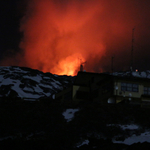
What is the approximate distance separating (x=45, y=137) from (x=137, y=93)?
23174 mm

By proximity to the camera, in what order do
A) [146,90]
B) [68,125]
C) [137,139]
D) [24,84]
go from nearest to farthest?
[137,139], [68,125], [146,90], [24,84]

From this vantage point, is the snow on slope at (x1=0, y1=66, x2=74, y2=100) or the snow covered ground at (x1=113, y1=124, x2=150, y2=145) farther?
the snow on slope at (x1=0, y1=66, x2=74, y2=100)

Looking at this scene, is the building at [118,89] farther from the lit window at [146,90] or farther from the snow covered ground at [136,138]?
the snow covered ground at [136,138]

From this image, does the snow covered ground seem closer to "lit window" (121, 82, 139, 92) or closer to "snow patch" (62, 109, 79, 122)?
"snow patch" (62, 109, 79, 122)

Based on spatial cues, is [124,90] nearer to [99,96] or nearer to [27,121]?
[99,96]

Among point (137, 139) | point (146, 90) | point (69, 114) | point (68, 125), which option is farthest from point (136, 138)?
point (146, 90)

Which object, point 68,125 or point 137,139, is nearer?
point 137,139

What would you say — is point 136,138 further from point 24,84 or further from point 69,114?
point 24,84

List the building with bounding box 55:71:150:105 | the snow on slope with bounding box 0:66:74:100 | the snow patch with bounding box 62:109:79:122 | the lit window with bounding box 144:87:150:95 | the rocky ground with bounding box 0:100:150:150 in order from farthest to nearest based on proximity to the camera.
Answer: the snow on slope with bounding box 0:66:74:100 → the lit window with bounding box 144:87:150:95 → the building with bounding box 55:71:150:105 → the snow patch with bounding box 62:109:79:122 → the rocky ground with bounding box 0:100:150:150

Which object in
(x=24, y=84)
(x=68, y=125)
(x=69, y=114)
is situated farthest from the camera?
(x=24, y=84)

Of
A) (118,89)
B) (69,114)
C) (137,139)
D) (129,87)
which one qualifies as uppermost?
(129,87)

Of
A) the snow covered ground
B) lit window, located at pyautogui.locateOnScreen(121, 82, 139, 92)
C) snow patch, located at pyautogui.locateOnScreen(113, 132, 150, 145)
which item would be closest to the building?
lit window, located at pyautogui.locateOnScreen(121, 82, 139, 92)

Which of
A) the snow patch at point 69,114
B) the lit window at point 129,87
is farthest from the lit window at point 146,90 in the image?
the snow patch at point 69,114

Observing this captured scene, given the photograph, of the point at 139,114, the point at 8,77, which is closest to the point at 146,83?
the point at 139,114
